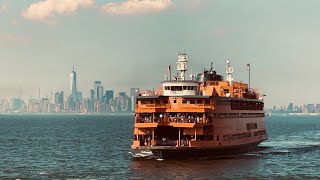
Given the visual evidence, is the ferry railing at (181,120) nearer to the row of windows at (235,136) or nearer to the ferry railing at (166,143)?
the ferry railing at (166,143)

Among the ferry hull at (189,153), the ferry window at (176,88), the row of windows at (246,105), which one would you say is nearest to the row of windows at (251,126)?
the row of windows at (246,105)

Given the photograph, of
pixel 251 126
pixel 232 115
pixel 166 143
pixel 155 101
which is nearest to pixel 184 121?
pixel 166 143

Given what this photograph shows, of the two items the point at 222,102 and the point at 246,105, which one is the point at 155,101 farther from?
the point at 246,105

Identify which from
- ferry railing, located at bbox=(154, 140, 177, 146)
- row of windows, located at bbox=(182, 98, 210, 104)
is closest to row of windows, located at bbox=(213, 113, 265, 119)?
row of windows, located at bbox=(182, 98, 210, 104)

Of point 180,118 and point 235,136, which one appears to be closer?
point 180,118

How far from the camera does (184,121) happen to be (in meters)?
67.9

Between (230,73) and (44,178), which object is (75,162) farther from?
(230,73)

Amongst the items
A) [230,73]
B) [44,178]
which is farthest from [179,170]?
[230,73]

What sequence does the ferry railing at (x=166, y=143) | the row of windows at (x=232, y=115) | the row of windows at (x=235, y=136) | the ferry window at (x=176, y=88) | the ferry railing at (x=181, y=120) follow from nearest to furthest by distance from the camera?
the ferry railing at (x=166, y=143) → the ferry railing at (x=181, y=120) → the row of windows at (x=232, y=115) → the ferry window at (x=176, y=88) → the row of windows at (x=235, y=136)

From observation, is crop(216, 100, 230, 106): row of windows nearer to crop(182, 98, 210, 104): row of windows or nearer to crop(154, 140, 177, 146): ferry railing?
crop(182, 98, 210, 104): row of windows

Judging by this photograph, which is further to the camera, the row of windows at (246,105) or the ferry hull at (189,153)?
the row of windows at (246,105)

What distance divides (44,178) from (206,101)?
22.8m

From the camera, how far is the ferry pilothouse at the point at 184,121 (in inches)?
2662

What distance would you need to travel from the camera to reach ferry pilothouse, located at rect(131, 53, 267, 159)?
222 feet
